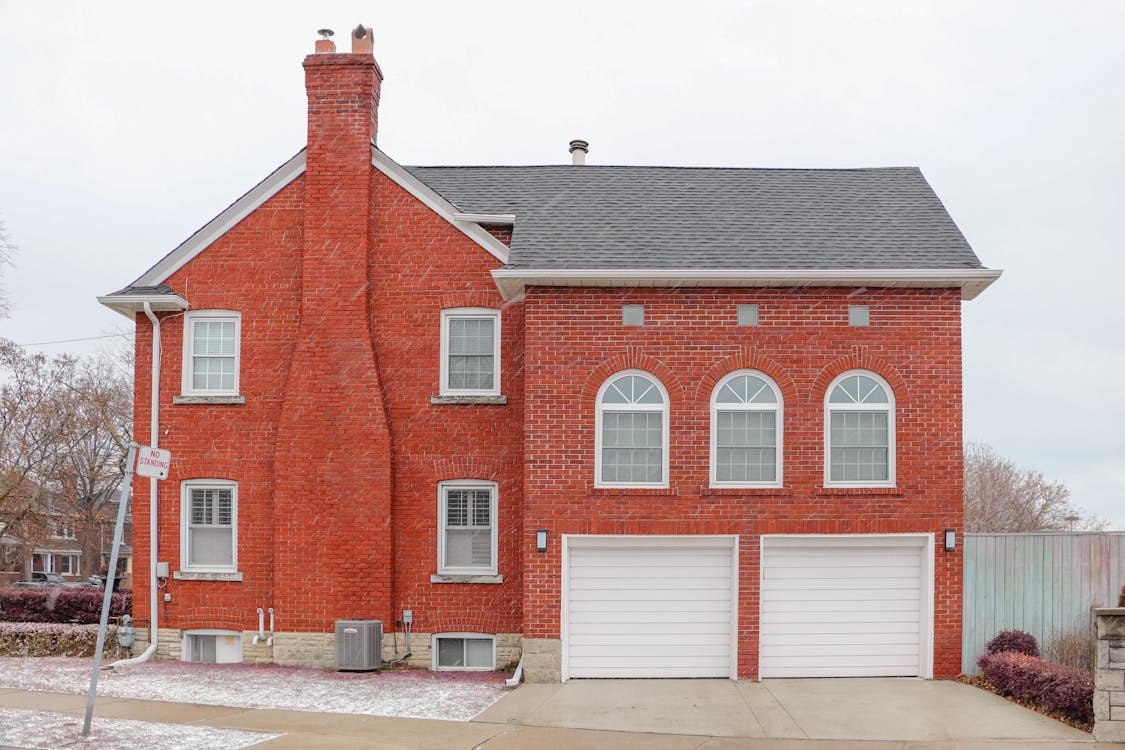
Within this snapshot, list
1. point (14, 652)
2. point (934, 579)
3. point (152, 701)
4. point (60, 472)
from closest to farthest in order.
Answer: point (152, 701)
point (934, 579)
point (14, 652)
point (60, 472)

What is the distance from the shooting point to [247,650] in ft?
55.2

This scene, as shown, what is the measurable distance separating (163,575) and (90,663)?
5.69ft

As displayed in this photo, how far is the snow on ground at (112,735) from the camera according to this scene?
35.1ft

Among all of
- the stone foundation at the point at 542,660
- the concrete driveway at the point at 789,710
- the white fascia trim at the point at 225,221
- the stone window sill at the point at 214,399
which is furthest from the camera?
the white fascia trim at the point at 225,221

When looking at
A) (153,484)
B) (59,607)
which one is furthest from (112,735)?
→ (59,607)

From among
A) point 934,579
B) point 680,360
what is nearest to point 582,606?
point 680,360

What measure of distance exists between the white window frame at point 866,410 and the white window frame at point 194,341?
9.68 metres

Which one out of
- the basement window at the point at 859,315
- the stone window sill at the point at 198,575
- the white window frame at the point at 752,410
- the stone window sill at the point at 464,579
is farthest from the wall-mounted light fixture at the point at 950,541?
the stone window sill at the point at 198,575

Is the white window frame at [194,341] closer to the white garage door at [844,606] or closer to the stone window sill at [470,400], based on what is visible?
the stone window sill at [470,400]

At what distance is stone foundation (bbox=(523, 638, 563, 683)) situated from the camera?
48.9 feet

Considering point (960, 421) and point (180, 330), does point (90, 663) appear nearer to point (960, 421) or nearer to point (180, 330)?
point (180, 330)

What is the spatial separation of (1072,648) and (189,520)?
1401 cm

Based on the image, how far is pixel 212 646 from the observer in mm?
17172

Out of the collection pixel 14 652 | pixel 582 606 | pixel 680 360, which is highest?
pixel 680 360
